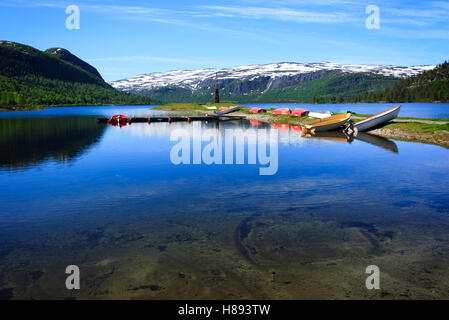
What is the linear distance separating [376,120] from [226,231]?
5924cm

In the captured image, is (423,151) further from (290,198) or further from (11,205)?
(11,205)

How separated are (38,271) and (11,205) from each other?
10706 millimetres

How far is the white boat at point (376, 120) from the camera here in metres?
64.1

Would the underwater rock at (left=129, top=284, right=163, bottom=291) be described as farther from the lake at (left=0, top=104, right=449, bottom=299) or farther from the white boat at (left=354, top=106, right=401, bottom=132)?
the white boat at (left=354, top=106, right=401, bottom=132)

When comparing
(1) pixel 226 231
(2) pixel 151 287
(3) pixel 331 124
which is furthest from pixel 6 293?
(3) pixel 331 124

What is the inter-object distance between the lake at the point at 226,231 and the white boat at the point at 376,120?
34112 millimetres

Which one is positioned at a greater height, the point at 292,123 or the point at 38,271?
the point at 292,123

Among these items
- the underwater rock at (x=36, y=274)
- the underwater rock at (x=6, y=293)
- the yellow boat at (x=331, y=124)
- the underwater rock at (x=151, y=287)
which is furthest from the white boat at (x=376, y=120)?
the underwater rock at (x=6, y=293)

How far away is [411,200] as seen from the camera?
2081 cm

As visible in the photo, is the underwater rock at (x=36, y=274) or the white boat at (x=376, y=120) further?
the white boat at (x=376, y=120)

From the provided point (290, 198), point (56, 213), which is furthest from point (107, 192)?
point (290, 198)

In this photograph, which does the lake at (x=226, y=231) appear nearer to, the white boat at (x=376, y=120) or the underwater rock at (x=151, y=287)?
the underwater rock at (x=151, y=287)

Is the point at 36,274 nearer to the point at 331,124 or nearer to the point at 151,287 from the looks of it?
the point at 151,287

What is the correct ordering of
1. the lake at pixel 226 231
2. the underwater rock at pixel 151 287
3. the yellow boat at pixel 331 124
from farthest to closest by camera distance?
the yellow boat at pixel 331 124
the lake at pixel 226 231
the underwater rock at pixel 151 287
